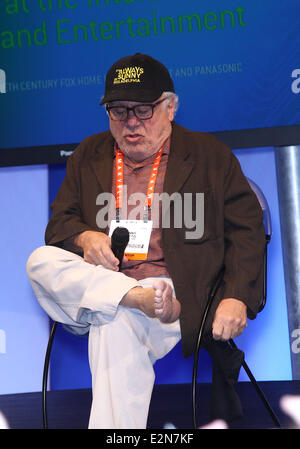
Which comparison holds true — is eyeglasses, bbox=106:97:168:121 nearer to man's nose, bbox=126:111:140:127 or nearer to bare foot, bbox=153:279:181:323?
man's nose, bbox=126:111:140:127

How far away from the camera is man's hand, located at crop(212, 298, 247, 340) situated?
2.34 meters

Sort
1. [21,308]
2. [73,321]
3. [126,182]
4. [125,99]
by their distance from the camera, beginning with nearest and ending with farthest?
[73,321] < [125,99] < [126,182] < [21,308]

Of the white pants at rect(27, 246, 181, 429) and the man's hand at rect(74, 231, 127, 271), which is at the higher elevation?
the man's hand at rect(74, 231, 127, 271)

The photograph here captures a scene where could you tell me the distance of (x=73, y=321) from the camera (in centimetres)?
247

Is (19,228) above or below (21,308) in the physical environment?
above

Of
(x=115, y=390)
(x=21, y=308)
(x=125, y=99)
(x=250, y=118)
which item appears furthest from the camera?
(x=21, y=308)

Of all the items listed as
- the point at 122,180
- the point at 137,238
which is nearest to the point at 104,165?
the point at 122,180

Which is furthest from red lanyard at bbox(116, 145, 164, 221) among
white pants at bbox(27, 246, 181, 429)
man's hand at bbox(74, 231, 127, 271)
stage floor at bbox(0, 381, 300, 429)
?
stage floor at bbox(0, 381, 300, 429)

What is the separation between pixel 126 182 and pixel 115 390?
1.02m

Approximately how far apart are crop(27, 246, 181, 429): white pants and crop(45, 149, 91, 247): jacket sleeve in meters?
0.27

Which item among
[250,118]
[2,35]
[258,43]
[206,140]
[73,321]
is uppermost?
[2,35]

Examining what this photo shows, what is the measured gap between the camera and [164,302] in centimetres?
218

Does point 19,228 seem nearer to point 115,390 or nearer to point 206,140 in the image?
point 206,140

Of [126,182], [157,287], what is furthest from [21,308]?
[157,287]
